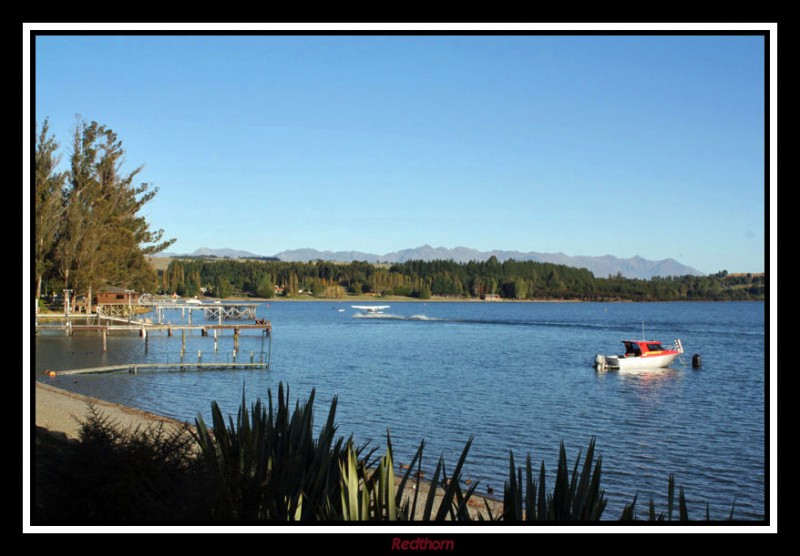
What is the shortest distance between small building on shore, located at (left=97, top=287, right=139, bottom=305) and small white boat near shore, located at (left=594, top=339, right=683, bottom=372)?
127ft

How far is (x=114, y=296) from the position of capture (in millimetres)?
64625

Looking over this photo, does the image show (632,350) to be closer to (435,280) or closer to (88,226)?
(88,226)

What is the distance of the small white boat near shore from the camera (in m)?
42.4

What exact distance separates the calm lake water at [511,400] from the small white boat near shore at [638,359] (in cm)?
78

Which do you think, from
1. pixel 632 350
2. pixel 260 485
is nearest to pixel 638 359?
pixel 632 350

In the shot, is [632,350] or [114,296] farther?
[114,296]

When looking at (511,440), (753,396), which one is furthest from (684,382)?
(511,440)

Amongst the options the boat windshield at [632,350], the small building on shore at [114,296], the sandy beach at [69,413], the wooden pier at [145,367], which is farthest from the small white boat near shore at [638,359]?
the small building on shore at [114,296]

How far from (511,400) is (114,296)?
44.5 meters

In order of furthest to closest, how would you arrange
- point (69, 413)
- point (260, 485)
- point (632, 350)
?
point (632, 350), point (69, 413), point (260, 485)

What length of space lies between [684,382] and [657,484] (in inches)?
908

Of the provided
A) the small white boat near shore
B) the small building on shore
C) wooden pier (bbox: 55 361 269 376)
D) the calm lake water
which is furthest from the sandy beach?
the small building on shore

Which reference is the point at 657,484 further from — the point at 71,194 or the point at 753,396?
the point at 71,194
